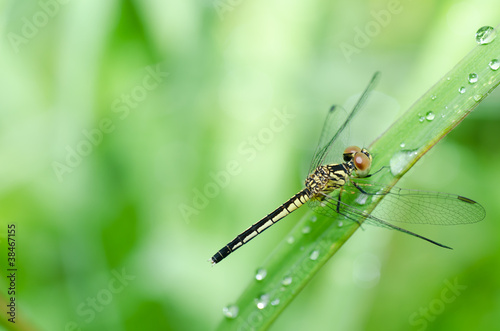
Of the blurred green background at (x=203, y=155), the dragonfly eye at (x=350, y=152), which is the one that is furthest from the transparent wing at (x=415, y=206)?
the blurred green background at (x=203, y=155)

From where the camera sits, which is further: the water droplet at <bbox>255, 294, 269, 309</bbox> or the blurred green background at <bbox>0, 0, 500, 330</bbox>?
the blurred green background at <bbox>0, 0, 500, 330</bbox>

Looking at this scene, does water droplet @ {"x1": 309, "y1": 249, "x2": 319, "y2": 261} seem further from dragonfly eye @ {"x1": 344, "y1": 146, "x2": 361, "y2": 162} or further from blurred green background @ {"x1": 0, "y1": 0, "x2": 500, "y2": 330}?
blurred green background @ {"x1": 0, "y1": 0, "x2": 500, "y2": 330}

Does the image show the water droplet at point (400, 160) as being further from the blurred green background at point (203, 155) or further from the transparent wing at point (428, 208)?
the blurred green background at point (203, 155)

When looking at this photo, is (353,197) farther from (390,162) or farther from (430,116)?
(430,116)

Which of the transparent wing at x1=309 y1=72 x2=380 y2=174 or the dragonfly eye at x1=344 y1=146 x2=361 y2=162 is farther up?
the transparent wing at x1=309 y1=72 x2=380 y2=174

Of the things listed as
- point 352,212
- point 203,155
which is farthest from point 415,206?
point 203,155

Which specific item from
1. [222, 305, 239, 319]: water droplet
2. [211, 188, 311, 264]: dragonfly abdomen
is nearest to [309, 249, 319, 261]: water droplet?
[222, 305, 239, 319]: water droplet

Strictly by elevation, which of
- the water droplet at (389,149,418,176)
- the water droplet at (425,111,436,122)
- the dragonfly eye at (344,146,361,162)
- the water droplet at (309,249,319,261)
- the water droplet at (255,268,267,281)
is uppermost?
the dragonfly eye at (344,146,361,162)
